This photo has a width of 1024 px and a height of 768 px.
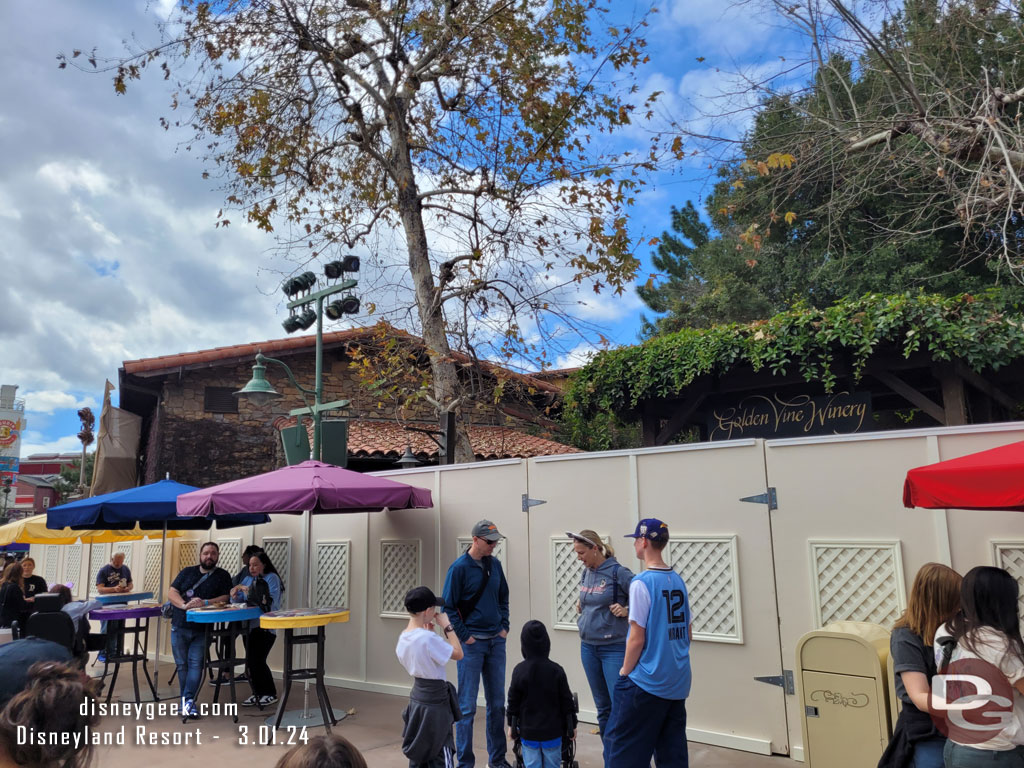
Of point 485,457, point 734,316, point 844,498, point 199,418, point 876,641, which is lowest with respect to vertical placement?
point 876,641

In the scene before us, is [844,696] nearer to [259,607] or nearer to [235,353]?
[259,607]

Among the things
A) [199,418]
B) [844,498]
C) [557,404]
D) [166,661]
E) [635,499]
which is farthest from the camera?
[557,404]

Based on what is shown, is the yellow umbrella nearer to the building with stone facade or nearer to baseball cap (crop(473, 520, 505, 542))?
the building with stone facade

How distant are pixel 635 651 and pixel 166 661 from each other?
1001 cm

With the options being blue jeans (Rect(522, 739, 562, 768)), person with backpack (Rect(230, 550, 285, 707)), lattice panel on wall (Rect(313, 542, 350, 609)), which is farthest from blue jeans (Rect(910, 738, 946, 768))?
lattice panel on wall (Rect(313, 542, 350, 609))

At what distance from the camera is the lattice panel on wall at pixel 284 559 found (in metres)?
9.51

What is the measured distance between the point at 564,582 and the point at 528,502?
2.88 ft

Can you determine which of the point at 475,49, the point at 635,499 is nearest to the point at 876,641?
the point at 635,499

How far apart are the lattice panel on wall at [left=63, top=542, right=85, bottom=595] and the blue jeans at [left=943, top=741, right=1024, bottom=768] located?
16.8m

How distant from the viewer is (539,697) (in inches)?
176

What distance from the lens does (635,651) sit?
13.4ft

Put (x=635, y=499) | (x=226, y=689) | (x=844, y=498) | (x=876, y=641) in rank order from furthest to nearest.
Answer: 1. (x=226, y=689)
2. (x=635, y=499)
3. (x=844, y=498)
4. (x=876, y=641)

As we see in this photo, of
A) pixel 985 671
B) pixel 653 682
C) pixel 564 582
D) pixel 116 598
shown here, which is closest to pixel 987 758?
pixel 985 671

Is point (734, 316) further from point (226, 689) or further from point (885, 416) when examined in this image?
point (226, 689)
